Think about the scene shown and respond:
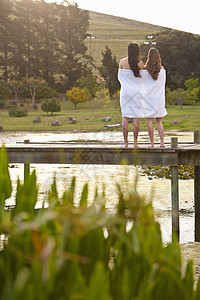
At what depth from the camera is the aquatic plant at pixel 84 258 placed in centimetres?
121

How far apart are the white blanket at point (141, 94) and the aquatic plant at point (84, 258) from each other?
6668 millimetres

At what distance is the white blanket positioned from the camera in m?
8.43

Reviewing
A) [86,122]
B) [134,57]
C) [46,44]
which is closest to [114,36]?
[46,44]

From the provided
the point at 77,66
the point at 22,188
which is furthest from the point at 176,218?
the point at 77,66

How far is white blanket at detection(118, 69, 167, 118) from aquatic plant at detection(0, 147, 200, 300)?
21.9 feet

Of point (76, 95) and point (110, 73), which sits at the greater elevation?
point (110, 73)

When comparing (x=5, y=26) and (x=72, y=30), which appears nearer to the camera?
(x=5, y=26)

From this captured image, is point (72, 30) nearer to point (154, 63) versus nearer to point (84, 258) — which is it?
point (154, 63)

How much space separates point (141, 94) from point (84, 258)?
7.38m

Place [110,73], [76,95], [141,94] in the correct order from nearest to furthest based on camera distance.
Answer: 1. [141,94]
2. [76,95]
3. [110,73]

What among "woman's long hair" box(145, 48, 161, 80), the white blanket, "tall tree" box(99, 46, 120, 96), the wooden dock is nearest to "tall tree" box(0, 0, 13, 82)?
"tall tree" box(99, 46, 120, 96)

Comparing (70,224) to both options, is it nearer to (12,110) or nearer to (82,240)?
(82,240)

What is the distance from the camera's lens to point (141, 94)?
8719 millimetres

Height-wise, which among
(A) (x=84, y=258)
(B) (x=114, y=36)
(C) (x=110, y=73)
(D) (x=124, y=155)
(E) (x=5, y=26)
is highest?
(B) (x=114, y=36)
